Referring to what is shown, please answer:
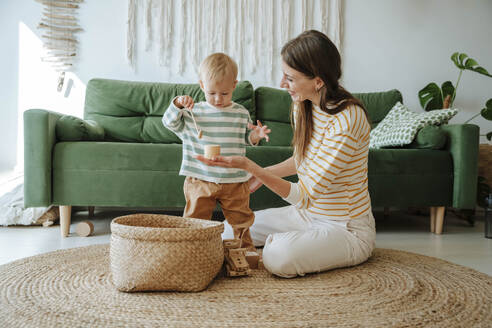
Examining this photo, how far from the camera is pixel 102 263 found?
Result: 146 cm

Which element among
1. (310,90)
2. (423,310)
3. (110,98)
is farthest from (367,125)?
(110,98)

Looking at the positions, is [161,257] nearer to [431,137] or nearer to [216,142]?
[216,142]

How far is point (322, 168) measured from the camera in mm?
1284

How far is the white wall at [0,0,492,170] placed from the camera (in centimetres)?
300

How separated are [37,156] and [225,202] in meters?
1.04

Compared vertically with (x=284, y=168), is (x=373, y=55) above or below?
above

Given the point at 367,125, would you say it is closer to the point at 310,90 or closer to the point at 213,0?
the point at 310,90

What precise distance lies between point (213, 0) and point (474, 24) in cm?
221

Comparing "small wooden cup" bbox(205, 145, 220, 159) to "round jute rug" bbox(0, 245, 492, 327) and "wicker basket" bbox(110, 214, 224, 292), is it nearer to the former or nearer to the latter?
"wicker basket" bbox(110, 214, 224, 292)

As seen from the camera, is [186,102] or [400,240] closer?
[186,102]

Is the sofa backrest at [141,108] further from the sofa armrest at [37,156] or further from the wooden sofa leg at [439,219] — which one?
the wooden sofa leg at [439,219]

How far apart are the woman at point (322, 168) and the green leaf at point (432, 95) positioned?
2053 millimetres

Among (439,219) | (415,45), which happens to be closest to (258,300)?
(439,219)

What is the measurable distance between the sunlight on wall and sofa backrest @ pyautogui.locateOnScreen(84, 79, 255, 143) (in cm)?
31
